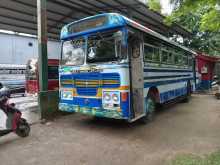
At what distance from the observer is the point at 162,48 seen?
777cm

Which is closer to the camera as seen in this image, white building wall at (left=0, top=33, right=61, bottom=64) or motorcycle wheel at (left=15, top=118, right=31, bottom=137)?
motorcycle wheel at (left=15, top=118, right=31, bottom=137)

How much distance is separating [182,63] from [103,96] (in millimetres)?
5761

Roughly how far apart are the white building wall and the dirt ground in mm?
8477

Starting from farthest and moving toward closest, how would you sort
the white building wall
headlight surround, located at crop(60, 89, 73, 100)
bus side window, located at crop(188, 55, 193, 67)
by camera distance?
the white building wall < bus side window, located at crop(188, 55, 193, 67) < headlight surround, located at crop(60, 89, 73, 100)

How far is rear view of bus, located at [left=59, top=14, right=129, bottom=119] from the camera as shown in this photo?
556 centimetres

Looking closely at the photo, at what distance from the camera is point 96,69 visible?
5871mm

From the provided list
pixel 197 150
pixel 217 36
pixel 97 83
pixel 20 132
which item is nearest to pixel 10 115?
pixel 20 132

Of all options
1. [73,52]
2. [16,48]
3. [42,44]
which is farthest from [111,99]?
[16,48]

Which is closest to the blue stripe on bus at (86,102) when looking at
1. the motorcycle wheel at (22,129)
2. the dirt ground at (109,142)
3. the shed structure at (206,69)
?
the dirt ground at (109,142)

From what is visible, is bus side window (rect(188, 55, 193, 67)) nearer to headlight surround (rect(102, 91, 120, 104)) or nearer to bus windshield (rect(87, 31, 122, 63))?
bus windshield (rect(87, 31, 122, 63))

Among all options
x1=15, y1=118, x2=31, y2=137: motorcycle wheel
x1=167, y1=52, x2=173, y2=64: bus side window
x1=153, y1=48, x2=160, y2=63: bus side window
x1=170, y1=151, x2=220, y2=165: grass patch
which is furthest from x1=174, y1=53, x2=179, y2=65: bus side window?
x1=15, y1=118, x2=31, y2=137: motorcycle wheel

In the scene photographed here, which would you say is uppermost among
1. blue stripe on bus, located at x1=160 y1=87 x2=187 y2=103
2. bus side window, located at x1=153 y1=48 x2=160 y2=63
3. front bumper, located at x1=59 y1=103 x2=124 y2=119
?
bus side window, located at x1=153 y1=48 x2=160 y2=63

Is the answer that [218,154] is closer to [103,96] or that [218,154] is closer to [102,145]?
[102,145]

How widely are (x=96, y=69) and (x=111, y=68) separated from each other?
0.43m
